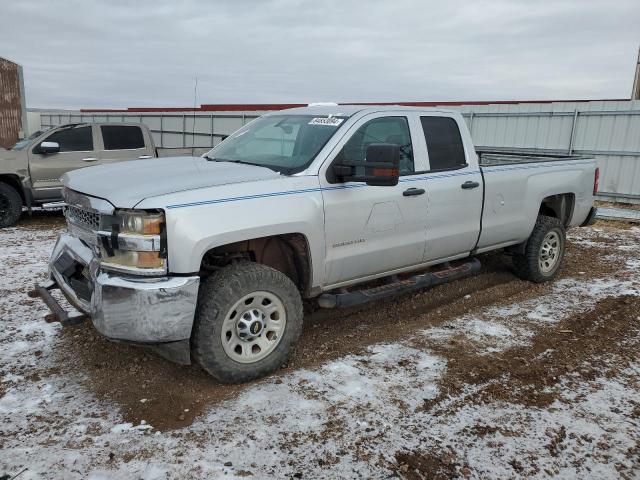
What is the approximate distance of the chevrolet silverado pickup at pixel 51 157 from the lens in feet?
29.5

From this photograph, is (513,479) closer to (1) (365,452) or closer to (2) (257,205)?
(1) (365,452)

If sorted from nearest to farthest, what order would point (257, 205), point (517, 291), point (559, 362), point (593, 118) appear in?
1. point (257, 205)
2. point (559, 362)
3. point (517, 291)
4. point (593, 118)

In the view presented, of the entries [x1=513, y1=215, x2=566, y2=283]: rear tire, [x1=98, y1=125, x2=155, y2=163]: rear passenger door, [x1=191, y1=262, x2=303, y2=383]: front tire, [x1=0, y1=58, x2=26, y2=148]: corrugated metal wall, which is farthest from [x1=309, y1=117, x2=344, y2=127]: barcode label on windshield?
[x1=0, y1=58, x2=26, y2=148]: corrugated metal wall

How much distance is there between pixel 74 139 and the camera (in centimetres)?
969

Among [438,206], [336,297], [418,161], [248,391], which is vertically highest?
[418,161]

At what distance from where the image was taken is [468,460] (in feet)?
9.57

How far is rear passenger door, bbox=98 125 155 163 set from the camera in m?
9.93

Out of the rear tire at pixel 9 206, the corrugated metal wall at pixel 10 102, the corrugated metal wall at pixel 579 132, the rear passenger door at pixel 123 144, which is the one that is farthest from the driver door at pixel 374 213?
the corrugated metal wall at pixel 10 102

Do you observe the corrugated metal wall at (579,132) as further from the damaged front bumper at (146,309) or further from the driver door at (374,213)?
the damaged front bumper at (146,309)

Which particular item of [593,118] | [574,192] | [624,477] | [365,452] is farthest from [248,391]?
[593,118]

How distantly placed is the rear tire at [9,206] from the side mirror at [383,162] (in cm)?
771

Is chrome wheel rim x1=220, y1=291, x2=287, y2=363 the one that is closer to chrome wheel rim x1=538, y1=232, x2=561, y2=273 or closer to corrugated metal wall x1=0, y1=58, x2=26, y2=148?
chrome wheel rim x1=538, y1=232, x2=561, y2=273

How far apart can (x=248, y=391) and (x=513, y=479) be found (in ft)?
5.66

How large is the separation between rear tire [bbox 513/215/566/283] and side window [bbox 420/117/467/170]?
1.60 meters
